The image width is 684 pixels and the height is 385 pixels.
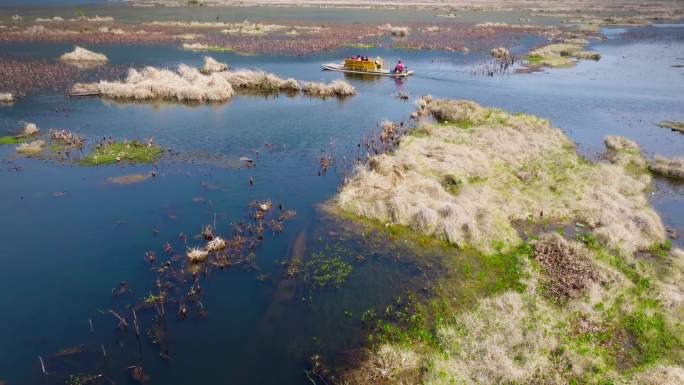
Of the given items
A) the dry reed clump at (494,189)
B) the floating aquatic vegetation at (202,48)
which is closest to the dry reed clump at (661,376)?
the dry reed clump at (494,189)

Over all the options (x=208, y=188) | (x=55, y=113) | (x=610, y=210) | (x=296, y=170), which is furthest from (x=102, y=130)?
(x=610, y=210)

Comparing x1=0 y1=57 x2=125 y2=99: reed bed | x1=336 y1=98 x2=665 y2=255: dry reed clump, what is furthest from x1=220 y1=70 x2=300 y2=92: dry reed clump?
x1=336 y1=98 x2=665 y2=255: dry reed clump

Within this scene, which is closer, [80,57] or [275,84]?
[275,84]

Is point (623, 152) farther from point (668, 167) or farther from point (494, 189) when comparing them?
point (494, 189)

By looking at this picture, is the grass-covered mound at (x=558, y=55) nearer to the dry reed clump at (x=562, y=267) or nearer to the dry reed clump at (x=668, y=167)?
the dry reed clump at (x=668, y=167)

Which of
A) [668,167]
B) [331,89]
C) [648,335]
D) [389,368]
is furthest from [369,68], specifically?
[389,368]

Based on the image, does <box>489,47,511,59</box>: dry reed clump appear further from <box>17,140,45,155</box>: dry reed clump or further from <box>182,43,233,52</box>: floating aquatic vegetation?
<box>17,140,45,155</box>: dry reed clump
